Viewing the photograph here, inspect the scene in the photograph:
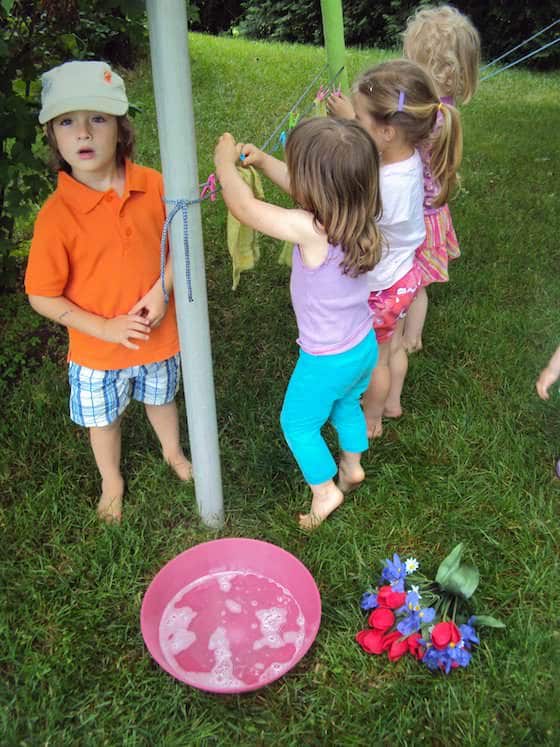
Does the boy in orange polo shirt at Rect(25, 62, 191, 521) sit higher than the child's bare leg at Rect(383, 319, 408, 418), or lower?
higher

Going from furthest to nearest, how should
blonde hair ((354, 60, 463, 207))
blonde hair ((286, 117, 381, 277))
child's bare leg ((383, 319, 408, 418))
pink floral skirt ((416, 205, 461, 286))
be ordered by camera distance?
pink floral skirt ((416, 205, 461, 286)) < child's bare leg ((383, 319, 408, 418)) < blonde hair ((354, 60, 463, 207)) < blonde hair ((286, 117, 381, 277))

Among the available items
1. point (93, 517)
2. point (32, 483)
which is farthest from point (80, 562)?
point (32, 483)

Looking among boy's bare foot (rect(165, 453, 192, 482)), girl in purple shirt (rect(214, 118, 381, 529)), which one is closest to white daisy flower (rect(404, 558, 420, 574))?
girl in purple shirt (rect(214, 118, 381, 529))

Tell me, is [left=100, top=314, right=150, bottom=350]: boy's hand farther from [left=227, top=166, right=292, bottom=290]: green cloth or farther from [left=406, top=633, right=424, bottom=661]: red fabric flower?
[left=406, top=633, right=424, bottom=661]: red fabric flower

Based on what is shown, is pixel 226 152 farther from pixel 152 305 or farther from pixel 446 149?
pixel 446 149

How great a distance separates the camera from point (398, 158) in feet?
7.74

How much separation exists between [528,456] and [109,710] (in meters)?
1.77

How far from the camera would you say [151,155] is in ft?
18.8

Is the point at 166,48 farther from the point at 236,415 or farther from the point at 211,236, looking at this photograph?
the point at 211,236

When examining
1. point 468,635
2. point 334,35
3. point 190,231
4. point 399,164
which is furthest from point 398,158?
point 468,635

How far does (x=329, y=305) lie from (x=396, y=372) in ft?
2.98

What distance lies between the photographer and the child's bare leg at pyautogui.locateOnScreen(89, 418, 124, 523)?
2365 mm

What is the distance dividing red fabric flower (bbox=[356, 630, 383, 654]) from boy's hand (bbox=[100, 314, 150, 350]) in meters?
1.11

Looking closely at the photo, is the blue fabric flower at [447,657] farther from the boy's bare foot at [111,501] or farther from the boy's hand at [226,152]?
the boy's hand at [226,152]
